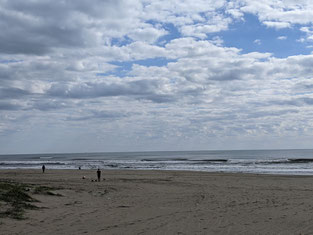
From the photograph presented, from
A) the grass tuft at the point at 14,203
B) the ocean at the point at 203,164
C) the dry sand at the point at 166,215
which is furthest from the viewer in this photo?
the ocean at the point at 203,164

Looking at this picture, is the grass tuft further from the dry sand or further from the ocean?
the ocean

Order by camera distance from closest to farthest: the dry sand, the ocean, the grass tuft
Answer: the dry sand, the grass tuft, the ocean

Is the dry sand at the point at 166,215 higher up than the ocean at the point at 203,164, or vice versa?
the dry sand at the point at 166,215

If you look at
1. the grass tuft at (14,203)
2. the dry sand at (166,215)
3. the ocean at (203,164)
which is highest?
the grass tuft at (14,203)

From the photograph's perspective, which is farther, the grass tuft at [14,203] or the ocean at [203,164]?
the ocean at [203,164]

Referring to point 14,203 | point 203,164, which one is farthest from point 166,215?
point 203,164

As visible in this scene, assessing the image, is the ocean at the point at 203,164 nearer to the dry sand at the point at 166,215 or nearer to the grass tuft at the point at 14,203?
the dry sand at the point at 166,215

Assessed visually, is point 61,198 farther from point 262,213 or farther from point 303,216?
point 303,216

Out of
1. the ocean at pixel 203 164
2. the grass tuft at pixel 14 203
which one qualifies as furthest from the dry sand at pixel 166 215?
the ocean at pixel 203 164

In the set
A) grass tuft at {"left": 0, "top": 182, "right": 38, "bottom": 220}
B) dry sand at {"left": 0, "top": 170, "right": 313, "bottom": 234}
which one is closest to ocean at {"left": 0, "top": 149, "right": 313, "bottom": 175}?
dry sand at {"left": 0, "top": 170, "right": 313, "bottom": 234}

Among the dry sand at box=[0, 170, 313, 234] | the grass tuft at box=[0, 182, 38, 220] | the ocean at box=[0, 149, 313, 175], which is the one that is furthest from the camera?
the ocean at box=[0, 149, 313, 175]

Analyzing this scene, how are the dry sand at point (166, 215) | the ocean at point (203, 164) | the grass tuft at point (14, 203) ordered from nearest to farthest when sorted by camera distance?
the dry sand at point (166, 215)
the grass tuft at point (14, 203)
the ocean at point (203, 164)

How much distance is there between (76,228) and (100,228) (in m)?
0.68

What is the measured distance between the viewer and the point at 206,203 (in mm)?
14594
